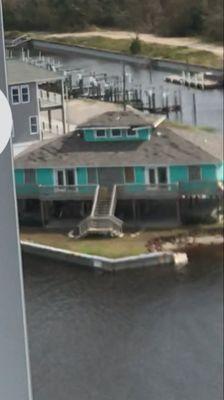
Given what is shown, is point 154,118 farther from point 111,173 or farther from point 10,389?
point 10,389

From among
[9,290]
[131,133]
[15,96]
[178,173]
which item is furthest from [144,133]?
[9,290]

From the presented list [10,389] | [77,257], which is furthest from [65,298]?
[10,389]

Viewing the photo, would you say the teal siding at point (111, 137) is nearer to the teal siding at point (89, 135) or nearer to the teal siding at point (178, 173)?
the teal siding at point (89, 135)

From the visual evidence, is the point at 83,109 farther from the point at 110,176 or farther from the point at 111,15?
the point at 110,176

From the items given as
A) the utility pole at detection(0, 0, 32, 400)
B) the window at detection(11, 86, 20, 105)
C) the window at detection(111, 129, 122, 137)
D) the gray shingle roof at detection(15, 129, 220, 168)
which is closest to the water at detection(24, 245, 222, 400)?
the gray shingle roof at detection(15, 129, 220, 168)

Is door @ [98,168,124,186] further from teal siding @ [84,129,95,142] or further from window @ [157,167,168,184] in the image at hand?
window @ [157,167,168,184]

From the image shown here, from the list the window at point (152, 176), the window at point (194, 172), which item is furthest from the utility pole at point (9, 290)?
the window at point (194, 172)
